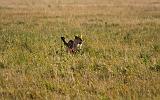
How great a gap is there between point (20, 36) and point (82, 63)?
6.10m

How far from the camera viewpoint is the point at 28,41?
46.7ft

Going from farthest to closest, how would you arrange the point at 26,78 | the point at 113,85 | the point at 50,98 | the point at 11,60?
1. the point at 11,60
2. the point at 26,78
3. the point at 113,85
4. the point at 50,98

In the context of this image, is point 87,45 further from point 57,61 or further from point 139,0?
point 139,0

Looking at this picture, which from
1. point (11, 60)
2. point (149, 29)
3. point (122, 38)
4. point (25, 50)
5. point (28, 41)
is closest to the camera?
point (11, 60)

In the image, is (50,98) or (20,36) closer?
(50,98)

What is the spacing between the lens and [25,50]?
1282cm

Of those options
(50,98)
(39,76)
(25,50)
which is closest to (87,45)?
(25,50)

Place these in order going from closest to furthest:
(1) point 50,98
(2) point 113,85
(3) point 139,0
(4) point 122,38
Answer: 1. (1) point 50,98
2. (2) point 113,85
3. (4) point 122,38
4. (3) point 139,0

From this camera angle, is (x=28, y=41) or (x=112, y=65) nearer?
(x=112, y=65)

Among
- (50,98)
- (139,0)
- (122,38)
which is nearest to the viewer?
(50,98)

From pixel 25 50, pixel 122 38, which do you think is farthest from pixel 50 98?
pixel 122 38

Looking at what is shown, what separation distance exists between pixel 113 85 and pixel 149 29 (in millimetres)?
10996

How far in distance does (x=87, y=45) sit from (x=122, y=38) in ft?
9.59

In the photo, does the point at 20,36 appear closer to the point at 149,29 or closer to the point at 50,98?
the point at 149,29
